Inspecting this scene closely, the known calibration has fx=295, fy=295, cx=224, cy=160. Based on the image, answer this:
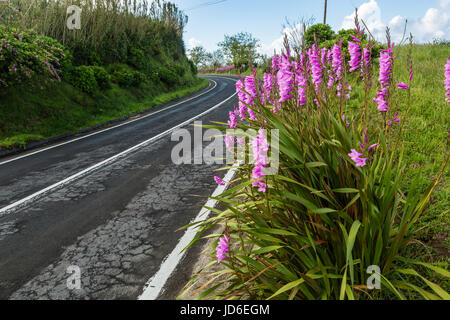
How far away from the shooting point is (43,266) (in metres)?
3.16

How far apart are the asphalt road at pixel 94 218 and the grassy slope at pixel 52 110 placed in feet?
7.99

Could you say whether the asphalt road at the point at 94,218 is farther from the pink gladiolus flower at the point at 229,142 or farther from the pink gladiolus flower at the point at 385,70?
the pink gladiolus flower at the point at 385,70

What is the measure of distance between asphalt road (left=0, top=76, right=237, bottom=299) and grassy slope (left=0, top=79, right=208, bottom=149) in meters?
2.44

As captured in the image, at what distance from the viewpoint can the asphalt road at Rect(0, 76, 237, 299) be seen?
2930 mm

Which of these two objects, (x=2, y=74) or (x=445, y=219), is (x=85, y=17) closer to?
(x=2, y=74)

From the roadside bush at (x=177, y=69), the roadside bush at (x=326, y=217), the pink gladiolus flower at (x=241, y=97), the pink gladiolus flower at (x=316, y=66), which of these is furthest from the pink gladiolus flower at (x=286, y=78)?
the roadside bush at (x=177, y=69)

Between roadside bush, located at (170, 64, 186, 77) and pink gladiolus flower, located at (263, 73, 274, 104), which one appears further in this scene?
roadside bush, located at (170, 64, 186, 77)

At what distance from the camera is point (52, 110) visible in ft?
35.8

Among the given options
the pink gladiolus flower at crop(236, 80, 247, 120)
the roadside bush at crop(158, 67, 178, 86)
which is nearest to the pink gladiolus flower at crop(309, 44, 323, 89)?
the pink gladiolus flower at crop(236, 80, 247, 120)

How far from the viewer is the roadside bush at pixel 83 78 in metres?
12.6

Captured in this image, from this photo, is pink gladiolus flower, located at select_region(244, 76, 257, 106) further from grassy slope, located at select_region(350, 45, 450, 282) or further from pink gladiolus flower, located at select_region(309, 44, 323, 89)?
grassy slope, located at select_region(350, 45, 450, 282)

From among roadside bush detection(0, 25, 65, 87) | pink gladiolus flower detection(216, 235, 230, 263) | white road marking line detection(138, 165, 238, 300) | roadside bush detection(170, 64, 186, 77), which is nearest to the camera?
pink gladiolus flower detection(216, 235, 230, 263)
